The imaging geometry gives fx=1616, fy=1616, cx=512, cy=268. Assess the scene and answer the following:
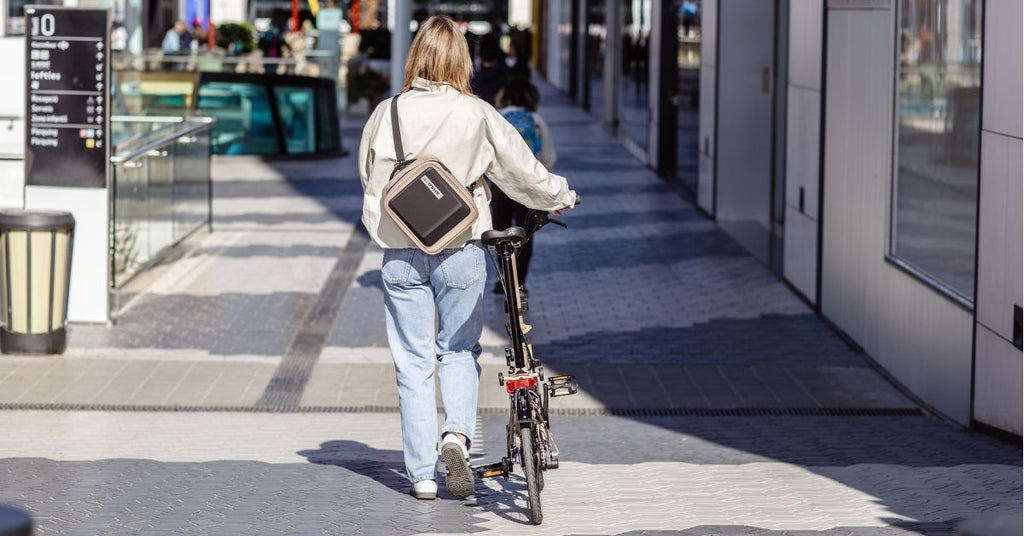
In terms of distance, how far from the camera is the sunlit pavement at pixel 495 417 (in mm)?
5711

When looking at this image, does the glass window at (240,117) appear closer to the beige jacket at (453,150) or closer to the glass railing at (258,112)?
the glass railing at (258,112)

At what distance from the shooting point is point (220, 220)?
49.0 feet

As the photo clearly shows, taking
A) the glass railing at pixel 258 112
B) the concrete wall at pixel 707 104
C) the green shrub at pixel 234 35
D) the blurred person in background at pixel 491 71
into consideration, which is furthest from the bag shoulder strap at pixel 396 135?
the green shrub at pixel 234 35

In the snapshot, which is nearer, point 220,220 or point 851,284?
point 851,284

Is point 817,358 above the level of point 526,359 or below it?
below

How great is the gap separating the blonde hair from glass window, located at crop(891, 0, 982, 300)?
2871 mm

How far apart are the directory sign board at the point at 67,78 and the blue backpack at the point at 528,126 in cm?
248

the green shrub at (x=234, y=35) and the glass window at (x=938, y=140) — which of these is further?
the green shrub at (x=234, y=35)

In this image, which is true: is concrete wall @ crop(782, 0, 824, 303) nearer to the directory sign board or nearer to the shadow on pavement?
the directory sign board

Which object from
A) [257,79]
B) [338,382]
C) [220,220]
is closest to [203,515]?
[338,382]

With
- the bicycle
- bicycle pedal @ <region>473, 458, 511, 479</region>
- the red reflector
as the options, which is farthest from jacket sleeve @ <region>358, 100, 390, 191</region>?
bicycle pedal @ <region>473, 458, 511, 479</region>

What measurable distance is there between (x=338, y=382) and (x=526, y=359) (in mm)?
3129

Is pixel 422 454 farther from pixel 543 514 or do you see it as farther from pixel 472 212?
pixel 472 212

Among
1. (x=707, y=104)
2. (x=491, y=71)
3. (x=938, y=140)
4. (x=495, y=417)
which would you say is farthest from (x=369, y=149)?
(x=707, y=104)
